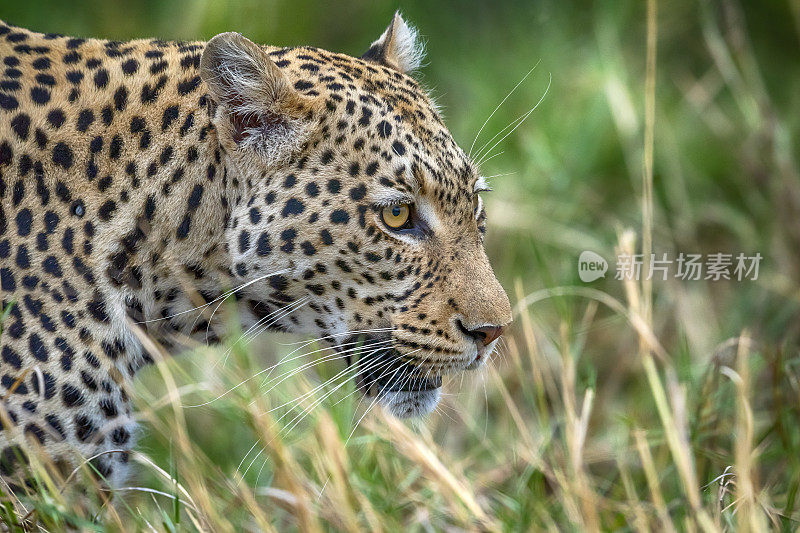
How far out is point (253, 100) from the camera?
14.0 feet

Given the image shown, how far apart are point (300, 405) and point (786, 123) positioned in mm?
6039

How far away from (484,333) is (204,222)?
1.31m

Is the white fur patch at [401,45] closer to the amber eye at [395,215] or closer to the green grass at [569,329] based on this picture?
the amber eye at [395,215]

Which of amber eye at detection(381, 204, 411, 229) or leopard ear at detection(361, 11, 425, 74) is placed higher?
leopard ear at detection(361, 11, 425, 74)

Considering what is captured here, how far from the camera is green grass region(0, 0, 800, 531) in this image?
396 cm

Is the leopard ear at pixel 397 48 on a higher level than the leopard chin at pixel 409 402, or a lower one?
higher

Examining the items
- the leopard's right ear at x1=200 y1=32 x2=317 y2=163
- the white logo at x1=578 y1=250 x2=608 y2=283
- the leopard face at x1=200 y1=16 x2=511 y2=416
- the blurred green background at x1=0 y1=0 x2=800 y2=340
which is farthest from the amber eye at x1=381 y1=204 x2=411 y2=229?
the white logo at x1=578 y1=250 x2=608 y2=283

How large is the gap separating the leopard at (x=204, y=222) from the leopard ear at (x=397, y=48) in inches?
30.0

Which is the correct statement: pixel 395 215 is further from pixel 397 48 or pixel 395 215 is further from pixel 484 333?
pixel 397 48

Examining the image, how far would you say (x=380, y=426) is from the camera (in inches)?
193

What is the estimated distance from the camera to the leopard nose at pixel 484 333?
14.2 feet

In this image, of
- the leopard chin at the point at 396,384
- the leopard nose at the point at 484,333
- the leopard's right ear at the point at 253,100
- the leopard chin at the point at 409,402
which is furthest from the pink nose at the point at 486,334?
the leopard's right ear at the point at 253,100

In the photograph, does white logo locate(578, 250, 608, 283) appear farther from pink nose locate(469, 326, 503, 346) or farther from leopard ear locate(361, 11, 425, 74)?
pink nose locate(469, 326, 503, 346)

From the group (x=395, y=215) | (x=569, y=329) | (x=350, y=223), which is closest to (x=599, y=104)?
(x=569, y=329)
